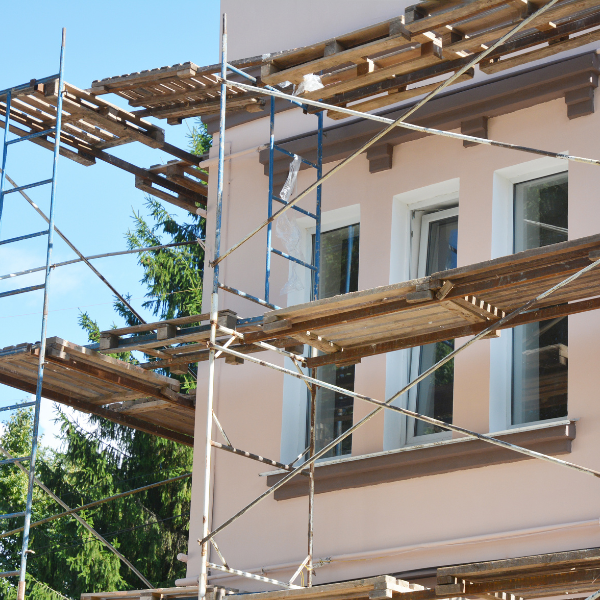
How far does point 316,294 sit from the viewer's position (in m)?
8.89

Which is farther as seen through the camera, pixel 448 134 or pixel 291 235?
pixel 291 235

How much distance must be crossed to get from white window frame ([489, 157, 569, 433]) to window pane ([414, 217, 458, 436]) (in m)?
0.52

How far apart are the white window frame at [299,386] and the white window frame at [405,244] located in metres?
0.48

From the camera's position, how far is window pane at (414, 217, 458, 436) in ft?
29.1

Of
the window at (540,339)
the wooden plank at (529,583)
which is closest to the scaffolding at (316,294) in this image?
the wooden plank at (529,583)

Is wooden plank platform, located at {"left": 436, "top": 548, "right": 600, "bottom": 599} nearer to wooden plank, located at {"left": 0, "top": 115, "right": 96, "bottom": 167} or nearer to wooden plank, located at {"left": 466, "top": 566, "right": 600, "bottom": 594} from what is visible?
wooden plank, located at {"left": 466, "top": 566, "right": 600, "bottom": 594}

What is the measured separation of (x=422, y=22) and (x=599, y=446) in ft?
10.4

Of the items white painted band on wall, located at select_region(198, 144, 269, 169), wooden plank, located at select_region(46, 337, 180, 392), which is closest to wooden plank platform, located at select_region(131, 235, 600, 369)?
wooden plank, located at select_region(46, 337, 180, 392)

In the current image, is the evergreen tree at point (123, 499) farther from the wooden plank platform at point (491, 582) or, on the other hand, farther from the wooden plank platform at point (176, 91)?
the wooden plank platform at point (491, 582)

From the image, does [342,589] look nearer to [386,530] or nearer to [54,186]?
[386,530]

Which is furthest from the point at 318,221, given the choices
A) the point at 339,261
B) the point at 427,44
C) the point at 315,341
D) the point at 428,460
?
the point at 428,460

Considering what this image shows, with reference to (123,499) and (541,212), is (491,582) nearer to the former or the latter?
(541,212)

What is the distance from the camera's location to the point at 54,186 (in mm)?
8977

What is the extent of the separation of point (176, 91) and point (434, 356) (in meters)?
3.43
